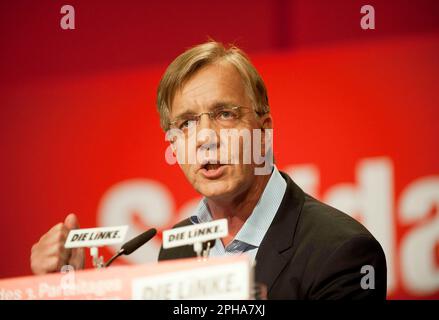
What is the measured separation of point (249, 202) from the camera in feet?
7.47

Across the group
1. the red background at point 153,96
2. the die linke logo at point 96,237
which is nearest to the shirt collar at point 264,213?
the die linke logo at point 96,237

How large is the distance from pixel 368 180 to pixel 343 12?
801 millimetres

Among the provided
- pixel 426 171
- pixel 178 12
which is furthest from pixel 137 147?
pixel 426 171

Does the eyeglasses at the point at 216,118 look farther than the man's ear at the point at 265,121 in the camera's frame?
No

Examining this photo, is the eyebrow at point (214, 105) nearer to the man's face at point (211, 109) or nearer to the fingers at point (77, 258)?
the man's face at point (211, 109)

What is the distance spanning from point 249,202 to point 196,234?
0.71 m

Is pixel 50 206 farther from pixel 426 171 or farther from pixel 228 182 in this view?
pixel 426 171

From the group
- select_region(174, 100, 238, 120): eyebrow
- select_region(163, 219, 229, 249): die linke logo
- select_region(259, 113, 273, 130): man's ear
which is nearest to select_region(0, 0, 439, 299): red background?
select_region(259, 113, 273, 130): man's ear

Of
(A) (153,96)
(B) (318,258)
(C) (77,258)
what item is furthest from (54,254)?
(A) (153,96)

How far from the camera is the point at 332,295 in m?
1.76

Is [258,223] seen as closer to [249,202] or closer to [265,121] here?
[249,202]

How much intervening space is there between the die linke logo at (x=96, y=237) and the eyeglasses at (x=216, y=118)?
491 millimetres

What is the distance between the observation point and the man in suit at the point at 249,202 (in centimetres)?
184

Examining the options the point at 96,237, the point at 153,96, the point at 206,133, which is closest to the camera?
the point at 96,237
